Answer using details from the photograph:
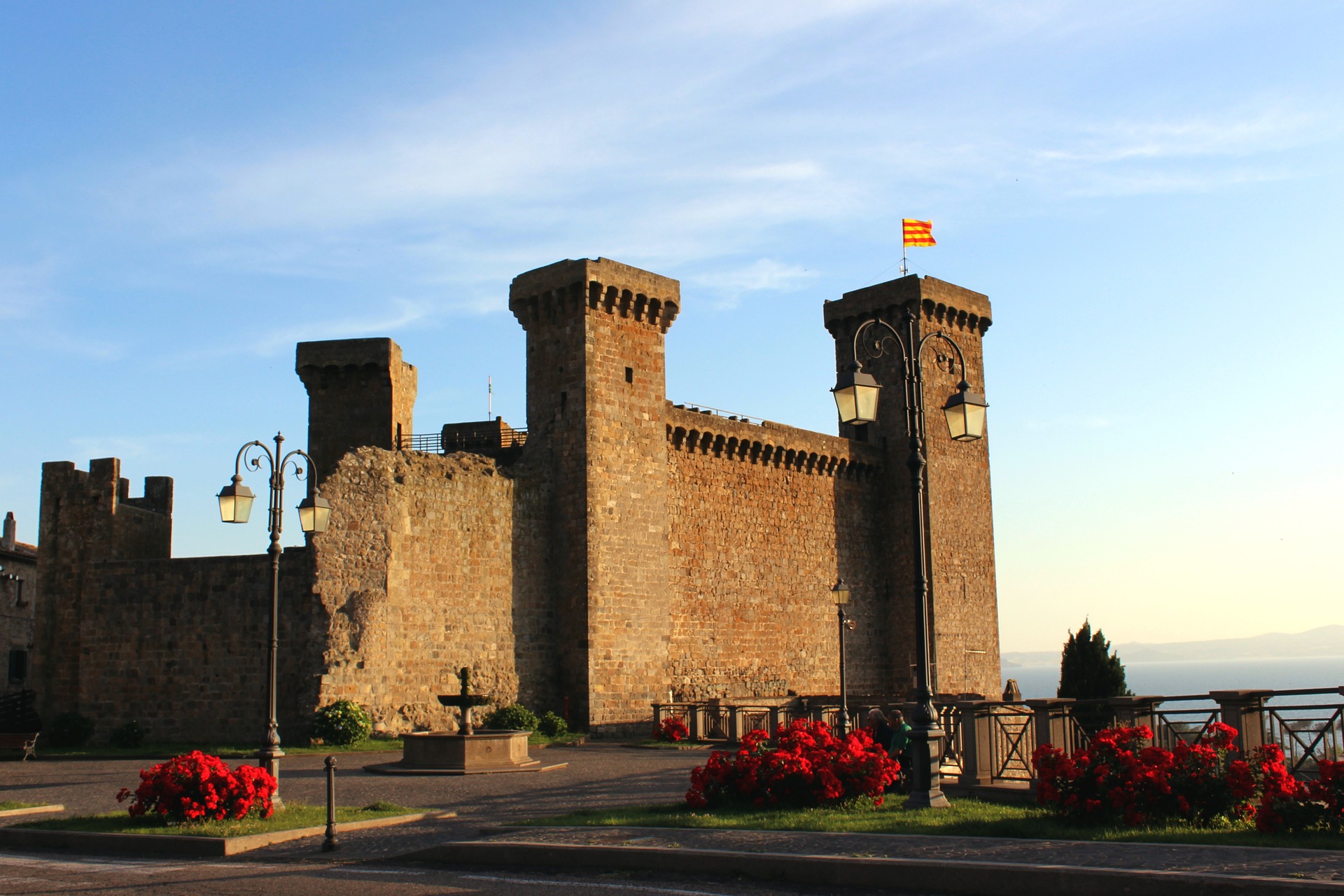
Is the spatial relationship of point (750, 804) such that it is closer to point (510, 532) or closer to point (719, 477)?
point (510, 532)

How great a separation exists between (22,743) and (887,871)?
73.4 feet

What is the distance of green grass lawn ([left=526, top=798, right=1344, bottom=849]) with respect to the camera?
1095 centimetres

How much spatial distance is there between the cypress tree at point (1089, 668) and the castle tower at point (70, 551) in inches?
1191

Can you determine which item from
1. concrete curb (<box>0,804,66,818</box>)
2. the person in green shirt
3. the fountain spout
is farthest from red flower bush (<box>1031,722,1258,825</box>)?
concrete curb (<box>0,804,66,818</box>)

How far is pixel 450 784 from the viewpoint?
19359 millimetres

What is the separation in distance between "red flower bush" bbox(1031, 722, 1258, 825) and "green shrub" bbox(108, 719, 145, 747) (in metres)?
21.7

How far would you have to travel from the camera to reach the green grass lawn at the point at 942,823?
35.9ft

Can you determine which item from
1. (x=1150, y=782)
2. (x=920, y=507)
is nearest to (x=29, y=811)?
(x=920, y=507)

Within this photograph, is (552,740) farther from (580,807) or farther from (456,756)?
(580,807)

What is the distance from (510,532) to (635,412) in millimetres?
4902

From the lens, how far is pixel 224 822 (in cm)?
1409

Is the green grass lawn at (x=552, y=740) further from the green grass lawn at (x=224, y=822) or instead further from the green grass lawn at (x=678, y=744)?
the green grass lawn at (x=224, y=822)

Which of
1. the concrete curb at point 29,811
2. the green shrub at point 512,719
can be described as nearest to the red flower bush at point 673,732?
the green shrub at point 512,719

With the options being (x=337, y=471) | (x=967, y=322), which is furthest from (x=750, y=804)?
(x=967, y=322)
